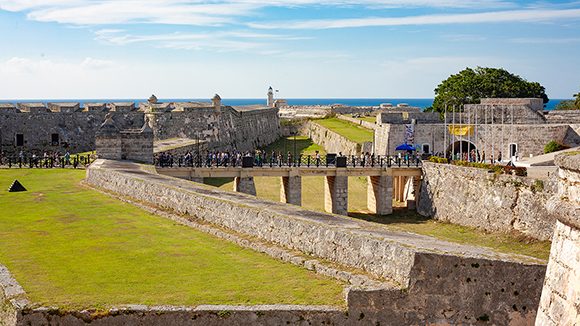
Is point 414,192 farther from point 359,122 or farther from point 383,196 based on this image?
point 359,122

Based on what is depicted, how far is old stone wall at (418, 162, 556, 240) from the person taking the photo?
30344 millimetres

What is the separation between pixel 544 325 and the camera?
7520mm

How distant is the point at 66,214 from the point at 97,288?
25.8 ft

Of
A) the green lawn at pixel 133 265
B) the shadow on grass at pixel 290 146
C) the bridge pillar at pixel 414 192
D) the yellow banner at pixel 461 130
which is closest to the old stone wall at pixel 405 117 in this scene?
the yellow banner at pixel 461 130

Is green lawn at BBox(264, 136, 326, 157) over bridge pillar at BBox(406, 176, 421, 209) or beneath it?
over

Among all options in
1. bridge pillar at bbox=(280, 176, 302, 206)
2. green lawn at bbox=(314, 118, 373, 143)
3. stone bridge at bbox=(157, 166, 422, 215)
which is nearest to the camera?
stone bridge at bbox=(157, 166, 422, 215)

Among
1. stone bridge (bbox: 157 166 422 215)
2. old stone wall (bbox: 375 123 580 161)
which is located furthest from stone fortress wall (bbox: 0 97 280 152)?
old stone wall (bbox: 375 123 580 161)

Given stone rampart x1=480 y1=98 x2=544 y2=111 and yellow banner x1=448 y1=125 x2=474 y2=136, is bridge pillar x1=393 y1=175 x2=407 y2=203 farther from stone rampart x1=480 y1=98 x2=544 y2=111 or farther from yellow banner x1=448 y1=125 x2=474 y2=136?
stone rampart x1=480 y1=98 x2=544 y2=111

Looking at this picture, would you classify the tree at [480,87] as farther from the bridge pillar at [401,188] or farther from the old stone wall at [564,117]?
the bridge pillar at [401,188]

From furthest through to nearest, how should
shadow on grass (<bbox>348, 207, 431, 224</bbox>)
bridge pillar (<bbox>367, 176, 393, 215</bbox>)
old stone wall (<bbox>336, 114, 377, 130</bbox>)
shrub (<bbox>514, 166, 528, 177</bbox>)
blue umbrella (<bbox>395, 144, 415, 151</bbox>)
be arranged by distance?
old stone wall (<bbox>336, 114, 377, 130</bbox>) < blue umbrella (<bbox>395, 144, 415, 151</bbox>) < bridge pillar (<bbox>367, 176, 393, 215</bbox>) < shadow on grass (<bbox>348, 207, 431, 224</bbox>) < shrub (<bbox>514, 166, 528, 177</bbox>)

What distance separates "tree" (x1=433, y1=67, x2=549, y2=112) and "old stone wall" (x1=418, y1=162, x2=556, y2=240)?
96.9ft

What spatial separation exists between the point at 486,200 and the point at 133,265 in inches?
886

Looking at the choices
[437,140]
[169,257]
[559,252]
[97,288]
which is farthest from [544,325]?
[437,140]

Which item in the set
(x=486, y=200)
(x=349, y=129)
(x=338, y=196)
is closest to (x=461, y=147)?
(x=338, y=196)
